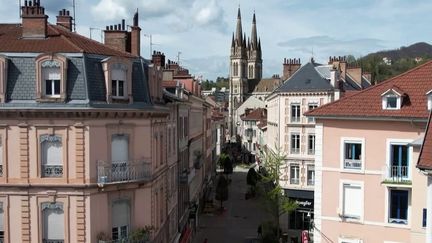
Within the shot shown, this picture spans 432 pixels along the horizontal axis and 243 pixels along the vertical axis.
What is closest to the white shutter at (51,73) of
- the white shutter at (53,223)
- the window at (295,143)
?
the white shutter at (53,223)

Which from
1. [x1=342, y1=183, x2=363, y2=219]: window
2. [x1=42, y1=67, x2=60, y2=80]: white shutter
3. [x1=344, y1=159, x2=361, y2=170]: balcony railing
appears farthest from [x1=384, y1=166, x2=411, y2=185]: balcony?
[x1=42, y1=67, x2=60, y2=80]: white shutter

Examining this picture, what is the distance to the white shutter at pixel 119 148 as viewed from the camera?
21.9 metres

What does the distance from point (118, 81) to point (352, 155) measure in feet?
40.3

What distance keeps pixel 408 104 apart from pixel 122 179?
14.0m

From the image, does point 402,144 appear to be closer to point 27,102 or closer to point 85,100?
point 85,100

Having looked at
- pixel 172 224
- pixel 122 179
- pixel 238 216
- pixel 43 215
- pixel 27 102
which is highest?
pixel 27 102

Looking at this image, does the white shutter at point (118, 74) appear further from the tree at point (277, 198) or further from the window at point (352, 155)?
the tree at point (277, 198)

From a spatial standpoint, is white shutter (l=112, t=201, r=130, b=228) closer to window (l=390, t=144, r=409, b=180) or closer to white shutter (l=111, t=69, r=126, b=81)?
white shutter (l=111, t=69, r=126, b=81)

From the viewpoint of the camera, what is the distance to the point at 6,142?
20.8m

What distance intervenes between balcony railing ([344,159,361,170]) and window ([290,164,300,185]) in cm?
2075

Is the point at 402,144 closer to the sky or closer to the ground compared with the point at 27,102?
closer to the ground

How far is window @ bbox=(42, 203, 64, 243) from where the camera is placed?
21.1m

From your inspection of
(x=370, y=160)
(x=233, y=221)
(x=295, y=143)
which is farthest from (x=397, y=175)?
(x=233, y=221)

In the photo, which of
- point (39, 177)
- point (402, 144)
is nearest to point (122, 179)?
point (39, 177)
